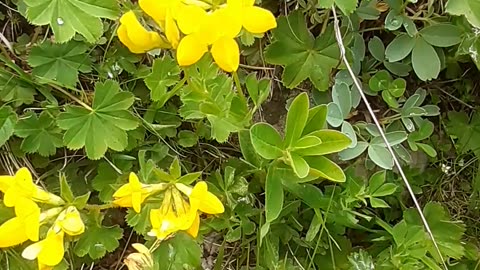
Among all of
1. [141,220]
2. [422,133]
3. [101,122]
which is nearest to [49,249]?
[141,220]

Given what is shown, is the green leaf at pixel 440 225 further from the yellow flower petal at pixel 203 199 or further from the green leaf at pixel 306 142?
the yellow flower petal at pixel 203 199

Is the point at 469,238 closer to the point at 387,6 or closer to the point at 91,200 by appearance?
the point at 387,6

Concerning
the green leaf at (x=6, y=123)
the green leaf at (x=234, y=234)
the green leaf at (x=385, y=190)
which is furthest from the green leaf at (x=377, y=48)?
the green leaf at (x=6, y=123)

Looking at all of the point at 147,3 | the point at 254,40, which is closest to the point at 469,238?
the point at 254,40

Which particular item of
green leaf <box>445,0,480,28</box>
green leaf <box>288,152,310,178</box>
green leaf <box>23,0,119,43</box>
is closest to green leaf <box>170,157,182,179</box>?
green leaf <box>288,152,310,178</box>

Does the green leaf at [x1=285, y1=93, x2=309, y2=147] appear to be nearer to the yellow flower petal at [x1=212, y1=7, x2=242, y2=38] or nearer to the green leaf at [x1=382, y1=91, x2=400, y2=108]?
the yellow flower petal at [x1=212, y1=7, x2=242, y2=38]

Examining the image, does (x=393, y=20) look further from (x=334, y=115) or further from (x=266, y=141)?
(x=266, y=141)
